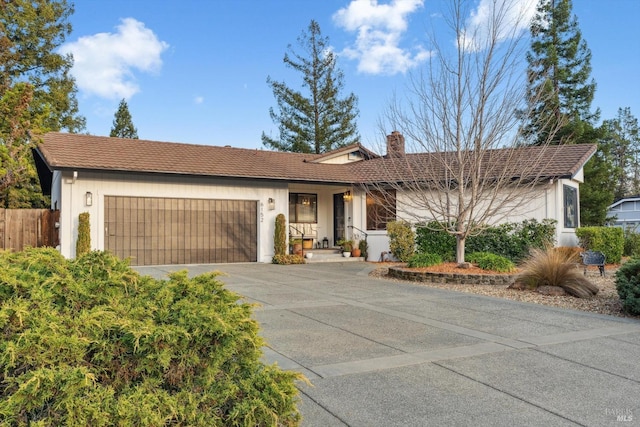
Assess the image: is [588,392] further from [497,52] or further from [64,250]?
[64,250]

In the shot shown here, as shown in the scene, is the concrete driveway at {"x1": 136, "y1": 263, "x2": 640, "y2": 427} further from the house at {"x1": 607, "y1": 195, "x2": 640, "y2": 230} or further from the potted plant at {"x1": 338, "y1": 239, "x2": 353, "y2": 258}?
the house at {"x1": 607, "y1": 195, "x2": 640, "y2": 230}

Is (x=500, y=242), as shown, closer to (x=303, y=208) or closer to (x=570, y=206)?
(x=570, y=206)

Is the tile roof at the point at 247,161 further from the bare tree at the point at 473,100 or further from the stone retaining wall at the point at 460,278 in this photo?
the stone retaining wall at the point at 460,278

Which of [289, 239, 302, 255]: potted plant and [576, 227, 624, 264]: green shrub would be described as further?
[289, 239, 302, 255]: potted plant

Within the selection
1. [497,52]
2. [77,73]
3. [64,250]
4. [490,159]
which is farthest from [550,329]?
[77,73]

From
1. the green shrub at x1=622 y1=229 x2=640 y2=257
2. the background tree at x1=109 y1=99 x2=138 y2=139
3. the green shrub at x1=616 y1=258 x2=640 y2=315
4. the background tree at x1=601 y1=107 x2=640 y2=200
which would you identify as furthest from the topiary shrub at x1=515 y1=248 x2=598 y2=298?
the background tree at x1=601 y1=107 x2=640 y2=200

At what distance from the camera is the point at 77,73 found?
25.3 m

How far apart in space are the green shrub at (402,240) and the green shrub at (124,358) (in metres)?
12.9

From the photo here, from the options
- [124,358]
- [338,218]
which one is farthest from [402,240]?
[124,358]

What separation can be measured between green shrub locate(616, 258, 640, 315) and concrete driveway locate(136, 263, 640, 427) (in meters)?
0.42

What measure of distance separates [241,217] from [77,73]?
16.7m

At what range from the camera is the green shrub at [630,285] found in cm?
663

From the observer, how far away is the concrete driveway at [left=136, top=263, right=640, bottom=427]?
3.15m

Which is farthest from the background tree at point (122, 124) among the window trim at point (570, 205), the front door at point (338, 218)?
the window trim at point (570, 205)
